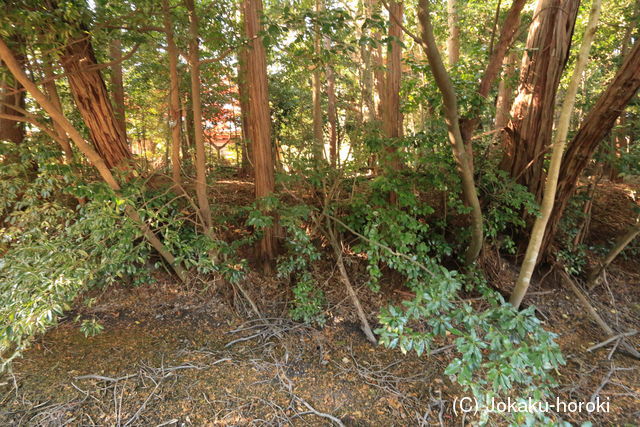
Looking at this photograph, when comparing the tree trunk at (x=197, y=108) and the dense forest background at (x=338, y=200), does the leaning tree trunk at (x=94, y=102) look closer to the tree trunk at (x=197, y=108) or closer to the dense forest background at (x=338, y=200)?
the dense forest background at (x=338, y=200)

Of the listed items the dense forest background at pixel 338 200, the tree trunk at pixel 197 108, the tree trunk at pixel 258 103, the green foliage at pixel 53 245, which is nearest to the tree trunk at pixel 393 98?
the dense forest background at pixel 338 200

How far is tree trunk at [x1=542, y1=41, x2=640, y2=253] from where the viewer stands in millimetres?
2844

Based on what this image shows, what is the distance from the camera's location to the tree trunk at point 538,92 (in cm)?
313

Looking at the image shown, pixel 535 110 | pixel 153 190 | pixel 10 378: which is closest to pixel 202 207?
pixel 153 190

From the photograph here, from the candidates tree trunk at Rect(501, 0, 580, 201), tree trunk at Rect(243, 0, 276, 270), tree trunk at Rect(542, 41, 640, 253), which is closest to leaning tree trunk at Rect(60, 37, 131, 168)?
tree trunk at Rect(243, 0, 276, 270)

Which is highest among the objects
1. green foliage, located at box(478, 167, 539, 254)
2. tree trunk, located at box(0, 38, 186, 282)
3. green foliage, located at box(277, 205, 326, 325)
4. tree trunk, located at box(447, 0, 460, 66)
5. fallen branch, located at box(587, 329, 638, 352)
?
tree trunk, located at box(447, 0, 460, 66)

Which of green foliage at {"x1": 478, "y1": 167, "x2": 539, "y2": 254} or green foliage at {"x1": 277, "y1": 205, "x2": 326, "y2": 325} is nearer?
green foliage at {"x1": 277, "y1": 205, "x2": 326, "y2": 325}

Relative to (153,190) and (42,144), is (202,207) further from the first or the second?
(42,144)

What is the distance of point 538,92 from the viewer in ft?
11.0

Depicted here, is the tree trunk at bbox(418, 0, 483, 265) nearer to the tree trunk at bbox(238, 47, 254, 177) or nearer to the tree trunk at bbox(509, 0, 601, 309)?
the tree trunk at bbox(509, 0, 601, 309)

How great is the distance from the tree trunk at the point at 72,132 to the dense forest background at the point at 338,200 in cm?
2

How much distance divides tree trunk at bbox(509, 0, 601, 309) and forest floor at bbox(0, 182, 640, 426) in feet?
3.17

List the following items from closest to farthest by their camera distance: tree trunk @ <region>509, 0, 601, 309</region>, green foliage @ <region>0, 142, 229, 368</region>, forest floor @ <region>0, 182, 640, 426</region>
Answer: green foliage @ <region>0, 142, 229, 368</region>, tree trunk @ <region>509, 0, 601, 309</region>, forest floor @ <region>0, 182, 640, 426</region>

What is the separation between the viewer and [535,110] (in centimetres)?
339
